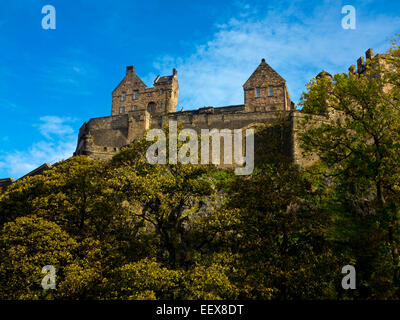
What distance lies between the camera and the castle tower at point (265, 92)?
5059cm

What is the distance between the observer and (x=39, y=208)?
2028 centimetres

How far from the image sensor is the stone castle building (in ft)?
140

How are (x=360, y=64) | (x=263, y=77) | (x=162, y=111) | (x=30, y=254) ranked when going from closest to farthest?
(x=30, y=254), (x=360, y=64), (x=263, y=77), (x=162, y=111)

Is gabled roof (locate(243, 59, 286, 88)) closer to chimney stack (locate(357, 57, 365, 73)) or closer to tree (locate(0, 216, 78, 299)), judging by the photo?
chimney stack (locate(357, 57, 365, 73))

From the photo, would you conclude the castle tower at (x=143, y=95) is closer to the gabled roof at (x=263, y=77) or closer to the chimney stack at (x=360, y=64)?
the gabled roof at (x=263, y=77)

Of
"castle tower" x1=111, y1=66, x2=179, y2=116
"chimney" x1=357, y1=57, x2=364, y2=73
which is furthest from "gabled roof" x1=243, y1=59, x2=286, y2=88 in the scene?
"castle tower" x1=111, y1=66, x2=179, y2=116

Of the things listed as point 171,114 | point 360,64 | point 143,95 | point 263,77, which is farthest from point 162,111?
point 360,64

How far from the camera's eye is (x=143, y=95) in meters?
63.3

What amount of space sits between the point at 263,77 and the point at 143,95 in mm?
22900

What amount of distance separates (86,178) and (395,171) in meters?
17.4

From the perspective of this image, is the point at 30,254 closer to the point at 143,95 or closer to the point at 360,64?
the point at 360,64

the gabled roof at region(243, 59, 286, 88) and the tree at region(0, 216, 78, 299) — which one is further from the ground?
the gabled roof at region(243, 59, 286, 88)
